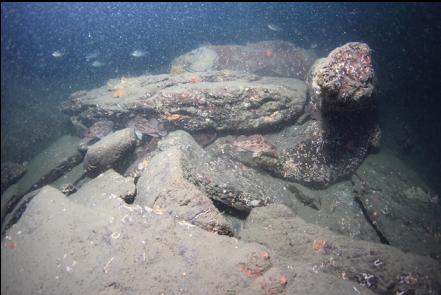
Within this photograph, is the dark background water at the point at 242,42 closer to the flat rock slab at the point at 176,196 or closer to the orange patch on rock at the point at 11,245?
the flat rock slab at the point at 176,196

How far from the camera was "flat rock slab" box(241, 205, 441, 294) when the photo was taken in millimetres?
3494

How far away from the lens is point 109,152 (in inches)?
226

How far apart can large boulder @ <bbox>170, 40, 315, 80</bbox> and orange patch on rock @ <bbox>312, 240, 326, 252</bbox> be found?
419 inches

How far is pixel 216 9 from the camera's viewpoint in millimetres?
42688

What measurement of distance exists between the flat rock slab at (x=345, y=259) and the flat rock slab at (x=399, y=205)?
1998mm

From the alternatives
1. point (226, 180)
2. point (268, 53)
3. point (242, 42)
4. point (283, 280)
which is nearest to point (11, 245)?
point (226, 180)

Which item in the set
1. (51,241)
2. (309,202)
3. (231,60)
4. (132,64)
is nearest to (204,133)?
(309,202)

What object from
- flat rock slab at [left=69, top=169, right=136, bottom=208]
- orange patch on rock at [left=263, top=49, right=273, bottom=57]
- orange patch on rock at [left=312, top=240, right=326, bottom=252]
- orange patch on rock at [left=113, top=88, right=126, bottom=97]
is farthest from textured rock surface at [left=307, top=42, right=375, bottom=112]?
orange patch on rock at [left=263, top=49, right=273, bottom=57]

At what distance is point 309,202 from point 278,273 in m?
3.48

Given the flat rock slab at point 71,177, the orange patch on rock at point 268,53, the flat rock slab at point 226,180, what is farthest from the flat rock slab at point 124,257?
the orange patch on rock at point 268,53

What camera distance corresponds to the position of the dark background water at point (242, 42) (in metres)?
12.1

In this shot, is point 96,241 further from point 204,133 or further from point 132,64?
point 132,64

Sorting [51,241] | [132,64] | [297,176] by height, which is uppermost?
[51,241]

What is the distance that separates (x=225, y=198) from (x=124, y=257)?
1.94m
